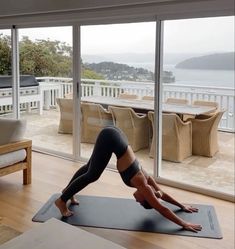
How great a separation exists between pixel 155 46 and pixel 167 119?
2.88 feet

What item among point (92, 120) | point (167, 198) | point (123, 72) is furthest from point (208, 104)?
point (92, 120)

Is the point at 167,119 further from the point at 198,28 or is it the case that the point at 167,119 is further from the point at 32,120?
the point at 32,120

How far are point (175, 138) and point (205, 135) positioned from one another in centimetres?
36

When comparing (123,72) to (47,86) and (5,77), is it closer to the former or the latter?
(47,86)

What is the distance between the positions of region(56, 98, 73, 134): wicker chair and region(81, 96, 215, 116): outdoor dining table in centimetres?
32

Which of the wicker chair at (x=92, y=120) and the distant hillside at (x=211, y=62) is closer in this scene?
the distant hillside at (x=211, y=62)

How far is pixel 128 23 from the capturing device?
412cm

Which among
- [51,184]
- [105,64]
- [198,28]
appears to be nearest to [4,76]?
[105,64]

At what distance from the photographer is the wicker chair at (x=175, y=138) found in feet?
13.5

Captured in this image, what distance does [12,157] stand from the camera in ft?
12.4

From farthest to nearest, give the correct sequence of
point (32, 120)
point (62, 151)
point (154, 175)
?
point (32, 120)
point (62, 151)
point (154, 175)

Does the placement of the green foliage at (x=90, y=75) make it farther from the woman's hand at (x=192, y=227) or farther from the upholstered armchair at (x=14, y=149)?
the woman's hand at (x=192, y=227)

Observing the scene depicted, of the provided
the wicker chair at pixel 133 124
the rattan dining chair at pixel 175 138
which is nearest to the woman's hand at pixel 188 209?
the rattan dining chair at pixel 175 138

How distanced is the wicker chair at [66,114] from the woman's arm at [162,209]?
2.27m
